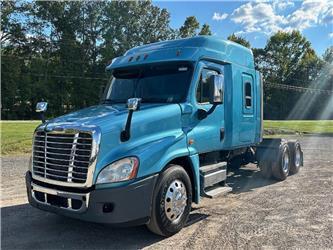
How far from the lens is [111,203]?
4.81 meters

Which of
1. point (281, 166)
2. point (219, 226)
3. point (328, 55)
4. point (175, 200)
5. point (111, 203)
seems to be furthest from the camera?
point (328, 55)

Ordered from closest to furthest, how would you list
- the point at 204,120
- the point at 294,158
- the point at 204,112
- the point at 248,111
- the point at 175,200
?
the point at 175,200 < the point at 204,112 < the point at 204,120 < the point at 248,111 < the point at 294,158

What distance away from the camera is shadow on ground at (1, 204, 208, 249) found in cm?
522

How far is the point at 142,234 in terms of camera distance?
5.68 meters

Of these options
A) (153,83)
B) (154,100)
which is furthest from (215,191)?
(153,83)

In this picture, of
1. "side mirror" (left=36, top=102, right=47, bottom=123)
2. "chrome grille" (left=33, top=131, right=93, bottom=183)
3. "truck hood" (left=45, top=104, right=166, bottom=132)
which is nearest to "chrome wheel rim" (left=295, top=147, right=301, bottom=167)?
"truck hood" (left=45, top=104, right=166, bottom=132)

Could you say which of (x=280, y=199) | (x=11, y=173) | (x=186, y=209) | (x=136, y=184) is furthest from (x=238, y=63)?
(x=11, y=173)

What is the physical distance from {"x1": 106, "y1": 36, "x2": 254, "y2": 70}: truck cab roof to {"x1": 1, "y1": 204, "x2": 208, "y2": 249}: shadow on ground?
2738 mm

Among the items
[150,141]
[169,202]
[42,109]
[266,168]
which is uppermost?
[42,109]

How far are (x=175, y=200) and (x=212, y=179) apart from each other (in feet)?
4.13

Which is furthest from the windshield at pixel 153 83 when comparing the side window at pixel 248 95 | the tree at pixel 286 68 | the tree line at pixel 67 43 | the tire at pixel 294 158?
the tree at pixel 286 68

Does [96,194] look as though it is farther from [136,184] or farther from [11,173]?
[11,173]

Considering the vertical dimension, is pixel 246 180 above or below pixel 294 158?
below

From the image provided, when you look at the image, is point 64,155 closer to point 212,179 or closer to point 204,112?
point 204,112
